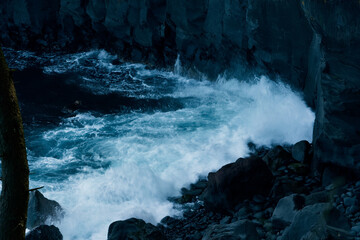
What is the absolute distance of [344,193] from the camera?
30.6 feet

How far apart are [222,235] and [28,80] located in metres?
22.5

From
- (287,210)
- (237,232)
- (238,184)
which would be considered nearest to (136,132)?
(238,184)

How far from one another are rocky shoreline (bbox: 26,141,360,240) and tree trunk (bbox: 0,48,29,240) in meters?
4.45

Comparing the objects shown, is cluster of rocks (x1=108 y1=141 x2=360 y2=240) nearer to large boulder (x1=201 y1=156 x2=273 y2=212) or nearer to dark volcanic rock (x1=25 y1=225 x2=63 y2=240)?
large boulder (x1=201 y1=156 x2=273 y2=212)

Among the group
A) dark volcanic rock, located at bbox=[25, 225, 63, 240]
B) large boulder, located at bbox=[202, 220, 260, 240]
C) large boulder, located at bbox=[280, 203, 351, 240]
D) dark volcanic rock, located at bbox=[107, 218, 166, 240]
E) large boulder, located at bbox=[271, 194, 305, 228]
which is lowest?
dark volcanic rock, located at bbox=[25, 225, 63, 240]

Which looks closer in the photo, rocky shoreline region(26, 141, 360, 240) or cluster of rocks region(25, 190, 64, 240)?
rocky shoreline region(26, 141, 360, 240)

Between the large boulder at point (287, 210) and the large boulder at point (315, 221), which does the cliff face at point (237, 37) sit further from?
the large boulder at point (315, 221)

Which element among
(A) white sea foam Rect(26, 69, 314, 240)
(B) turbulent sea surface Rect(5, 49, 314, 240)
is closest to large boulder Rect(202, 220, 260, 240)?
(A) white sea foam Rect(26, 69, 314, 240)

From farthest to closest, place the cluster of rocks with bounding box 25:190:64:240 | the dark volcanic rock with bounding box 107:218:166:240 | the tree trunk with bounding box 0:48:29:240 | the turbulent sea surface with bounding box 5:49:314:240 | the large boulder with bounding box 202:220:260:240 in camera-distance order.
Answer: the turbulent sea surface with bounding box 5:49:314:240 < the cluster of rocks with bounding box 25:190:64:240 < the dark volcanic rock with bounding box 107:218:166:240 < the large boulder with bounding box 202:220:260:240 < the tree trunk with bounding box 0:48:29:240

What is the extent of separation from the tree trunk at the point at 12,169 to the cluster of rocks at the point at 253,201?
175 inches

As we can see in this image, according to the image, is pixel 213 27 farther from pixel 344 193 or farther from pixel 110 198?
pixel 344 193

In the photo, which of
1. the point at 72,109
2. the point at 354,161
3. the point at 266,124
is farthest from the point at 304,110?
the point at 72,109

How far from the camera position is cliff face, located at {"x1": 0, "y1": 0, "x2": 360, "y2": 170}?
10094 millimetres

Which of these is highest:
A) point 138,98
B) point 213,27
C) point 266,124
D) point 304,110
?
point 213,27
